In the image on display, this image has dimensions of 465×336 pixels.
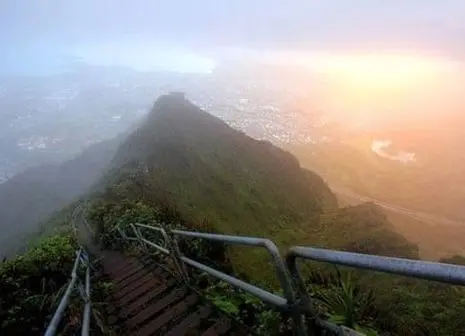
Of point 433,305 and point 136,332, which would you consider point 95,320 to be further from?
point 433,305

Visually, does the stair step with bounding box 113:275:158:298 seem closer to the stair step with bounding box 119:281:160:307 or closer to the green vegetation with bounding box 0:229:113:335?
the stair step with bounding box 119:281:160:307

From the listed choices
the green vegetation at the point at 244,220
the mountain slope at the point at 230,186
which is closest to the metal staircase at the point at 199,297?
the green vegetation at the point at 244,220

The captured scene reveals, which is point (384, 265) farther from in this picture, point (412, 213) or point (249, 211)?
point (412, 213)

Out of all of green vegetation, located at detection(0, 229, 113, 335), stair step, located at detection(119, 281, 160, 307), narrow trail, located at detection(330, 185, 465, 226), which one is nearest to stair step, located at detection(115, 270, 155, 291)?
green vegetation, located at detection(0, 229, 113, 335)

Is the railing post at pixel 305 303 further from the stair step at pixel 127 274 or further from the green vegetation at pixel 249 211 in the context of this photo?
the stair step at pixel 127 274

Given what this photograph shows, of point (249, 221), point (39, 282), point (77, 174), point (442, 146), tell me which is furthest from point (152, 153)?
point (442, 146)

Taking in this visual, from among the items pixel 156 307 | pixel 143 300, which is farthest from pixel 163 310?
pixel 143 300
